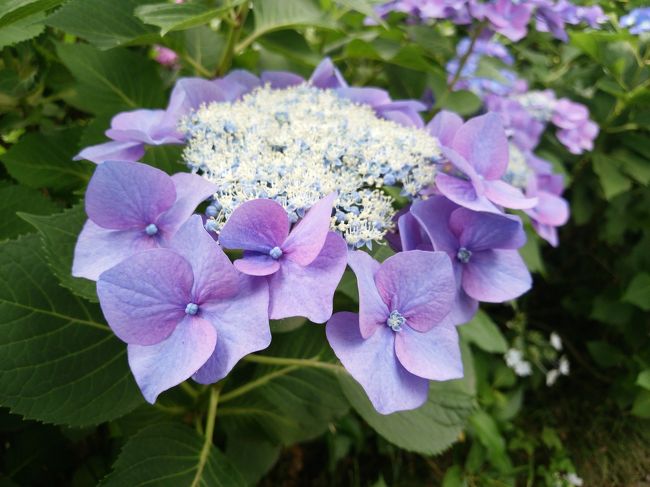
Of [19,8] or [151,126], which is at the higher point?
[19,8]

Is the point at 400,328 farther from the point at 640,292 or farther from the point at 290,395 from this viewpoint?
the point at 640,292

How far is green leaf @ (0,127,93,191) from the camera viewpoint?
866 millimetres

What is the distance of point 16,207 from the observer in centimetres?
78

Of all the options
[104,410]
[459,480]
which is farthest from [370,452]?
[104,410]

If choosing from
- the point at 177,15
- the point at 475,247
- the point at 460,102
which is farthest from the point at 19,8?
the point at 460,102

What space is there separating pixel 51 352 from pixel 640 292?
1.33 meters

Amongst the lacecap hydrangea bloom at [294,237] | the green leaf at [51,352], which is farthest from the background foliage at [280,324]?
the lacecap hydrangea bloom at [294,237]

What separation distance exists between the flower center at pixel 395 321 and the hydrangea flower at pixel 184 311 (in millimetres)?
118

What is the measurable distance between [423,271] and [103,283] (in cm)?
28

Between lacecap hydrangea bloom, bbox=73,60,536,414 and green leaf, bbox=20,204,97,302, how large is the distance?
0.18 ft

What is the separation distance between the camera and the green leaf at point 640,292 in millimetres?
1358

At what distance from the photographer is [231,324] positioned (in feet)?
1.53

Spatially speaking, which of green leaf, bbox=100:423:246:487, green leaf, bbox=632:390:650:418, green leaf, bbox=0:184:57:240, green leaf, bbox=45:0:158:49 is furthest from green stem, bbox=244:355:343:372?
green leaf, bbox=632:390:650:418

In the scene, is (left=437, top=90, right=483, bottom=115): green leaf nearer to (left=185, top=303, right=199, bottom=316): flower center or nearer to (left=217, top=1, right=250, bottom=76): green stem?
(left=217, top=1, right=250, bottom=76): green stem
